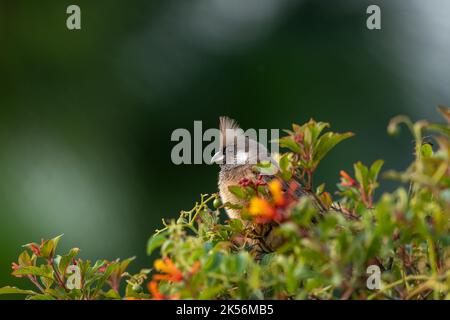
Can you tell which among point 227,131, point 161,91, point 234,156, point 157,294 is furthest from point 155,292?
point 161,91

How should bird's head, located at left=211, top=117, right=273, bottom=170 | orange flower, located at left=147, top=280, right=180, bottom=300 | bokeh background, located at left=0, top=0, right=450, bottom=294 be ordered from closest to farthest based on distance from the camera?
orange flower, located at left=147, top=280, right=180, bottom=300
bird's head, located at left=211, top=117, right=273, bottom=170
bokeh background, located at left=0, top=0, right=450, bottom=294

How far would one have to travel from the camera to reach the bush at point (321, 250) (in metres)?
0.95

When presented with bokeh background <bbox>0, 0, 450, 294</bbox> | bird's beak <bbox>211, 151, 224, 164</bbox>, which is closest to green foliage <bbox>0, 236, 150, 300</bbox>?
bird's beak <bbox>211, 151, 224, 164</bbox>

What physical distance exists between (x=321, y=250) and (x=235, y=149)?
168 centimetres

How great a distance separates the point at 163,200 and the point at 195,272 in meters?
2.55

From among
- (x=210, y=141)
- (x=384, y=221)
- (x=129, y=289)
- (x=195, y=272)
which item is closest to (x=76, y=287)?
(x=129, y=289)

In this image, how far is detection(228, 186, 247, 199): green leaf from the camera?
135 cm

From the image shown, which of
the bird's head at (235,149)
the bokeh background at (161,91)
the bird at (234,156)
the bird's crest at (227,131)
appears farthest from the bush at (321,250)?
the bokeh background at (161,91)

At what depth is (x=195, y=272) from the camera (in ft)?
3.34

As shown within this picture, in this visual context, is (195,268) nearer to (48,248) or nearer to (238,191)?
(238,191)

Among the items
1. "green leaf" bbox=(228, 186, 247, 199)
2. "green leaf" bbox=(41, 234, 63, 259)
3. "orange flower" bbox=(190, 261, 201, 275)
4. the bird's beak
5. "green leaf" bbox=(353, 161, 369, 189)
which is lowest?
"green leaf" bbox=(41, 234, 63, 259)

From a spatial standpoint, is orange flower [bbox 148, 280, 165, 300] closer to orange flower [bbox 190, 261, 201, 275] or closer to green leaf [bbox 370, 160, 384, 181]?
orange flower [bbox 190, 261, 201, 275]

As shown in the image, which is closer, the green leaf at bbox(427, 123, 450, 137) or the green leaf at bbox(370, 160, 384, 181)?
the green leaf at bbox(427, 123, 450, 137)
